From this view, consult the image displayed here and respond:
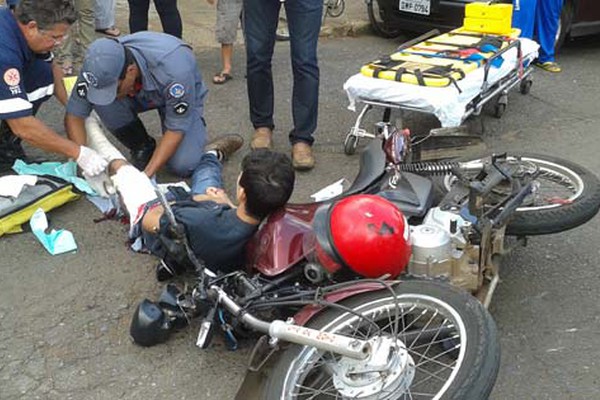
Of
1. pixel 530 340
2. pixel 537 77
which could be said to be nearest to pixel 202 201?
pixel 530 340

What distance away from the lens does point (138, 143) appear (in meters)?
4.31

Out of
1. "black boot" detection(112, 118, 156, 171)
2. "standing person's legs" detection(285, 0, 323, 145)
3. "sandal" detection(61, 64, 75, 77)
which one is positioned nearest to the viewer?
"standing person's legs" detection(285, 0, 323, 145)

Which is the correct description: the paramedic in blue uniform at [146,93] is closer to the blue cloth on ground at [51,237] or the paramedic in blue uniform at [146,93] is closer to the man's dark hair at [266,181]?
the blue cloth on ground at [51,237]

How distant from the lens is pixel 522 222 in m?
3.00

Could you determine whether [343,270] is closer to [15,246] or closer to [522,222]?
[522,222]

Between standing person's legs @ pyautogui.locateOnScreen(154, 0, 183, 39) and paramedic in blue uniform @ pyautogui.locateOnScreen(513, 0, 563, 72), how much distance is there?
9.21ft

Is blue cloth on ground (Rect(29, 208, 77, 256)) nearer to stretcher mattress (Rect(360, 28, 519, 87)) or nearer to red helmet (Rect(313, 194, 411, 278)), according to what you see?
red helmet (Rect(313, 194, 411, 278))

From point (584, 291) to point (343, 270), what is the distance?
1.28m

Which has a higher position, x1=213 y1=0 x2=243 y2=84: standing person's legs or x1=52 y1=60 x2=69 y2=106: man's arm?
x1=52 y1=60 x2=69 y2=106: man's arm

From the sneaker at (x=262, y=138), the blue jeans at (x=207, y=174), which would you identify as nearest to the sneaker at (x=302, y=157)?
the sneaker at (x=262, y=138)

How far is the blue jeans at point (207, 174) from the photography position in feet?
12.5

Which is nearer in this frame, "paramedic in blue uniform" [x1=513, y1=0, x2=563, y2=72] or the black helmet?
the black helmet

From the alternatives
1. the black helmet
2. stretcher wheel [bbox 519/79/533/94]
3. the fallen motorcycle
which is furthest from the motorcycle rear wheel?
stretcher wheel [bbox 519/79/533/94]

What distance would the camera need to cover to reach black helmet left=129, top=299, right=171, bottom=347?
280 centimetres
